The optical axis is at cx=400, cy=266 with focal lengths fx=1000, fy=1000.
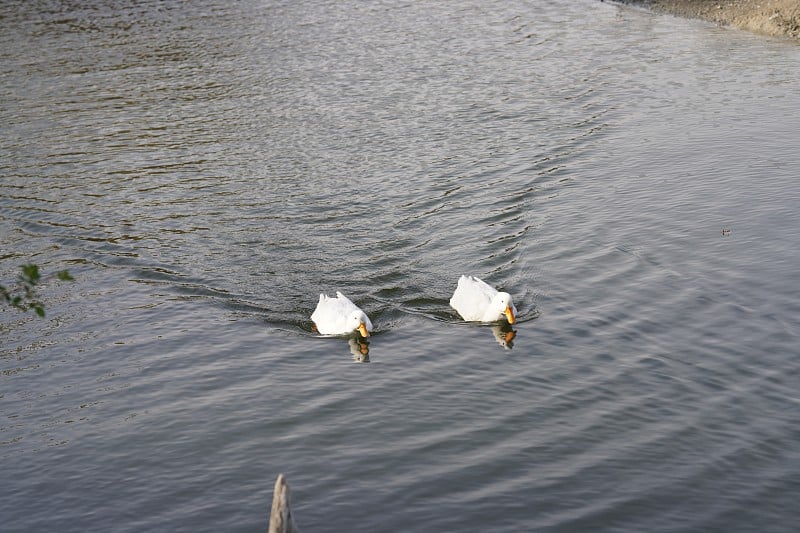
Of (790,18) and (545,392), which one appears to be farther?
(790,18)

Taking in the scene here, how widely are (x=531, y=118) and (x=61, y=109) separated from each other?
10688 mm

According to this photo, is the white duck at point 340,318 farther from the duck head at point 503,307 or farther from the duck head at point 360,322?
the duck head at point 503,307

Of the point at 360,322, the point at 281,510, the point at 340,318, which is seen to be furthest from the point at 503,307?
the point at 281,510

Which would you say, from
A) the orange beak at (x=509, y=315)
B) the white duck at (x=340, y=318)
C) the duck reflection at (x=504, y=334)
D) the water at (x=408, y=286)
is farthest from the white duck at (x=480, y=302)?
the white duck at (x=340, y=318)

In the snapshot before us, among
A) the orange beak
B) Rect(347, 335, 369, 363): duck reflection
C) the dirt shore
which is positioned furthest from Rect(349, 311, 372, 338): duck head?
the dirt shore

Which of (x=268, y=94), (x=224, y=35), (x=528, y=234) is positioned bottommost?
(x=528, y=234)

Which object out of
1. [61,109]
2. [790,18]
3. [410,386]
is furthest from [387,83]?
[410,386]

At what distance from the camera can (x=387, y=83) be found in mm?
24000

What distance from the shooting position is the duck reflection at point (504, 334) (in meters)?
12.6

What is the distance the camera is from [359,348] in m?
12.7

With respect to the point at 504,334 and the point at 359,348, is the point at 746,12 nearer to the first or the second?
the point at 504,334

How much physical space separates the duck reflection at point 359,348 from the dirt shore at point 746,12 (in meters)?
18.7

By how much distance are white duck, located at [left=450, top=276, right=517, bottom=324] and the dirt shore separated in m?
17.3

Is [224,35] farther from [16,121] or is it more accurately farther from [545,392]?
[545,392]
